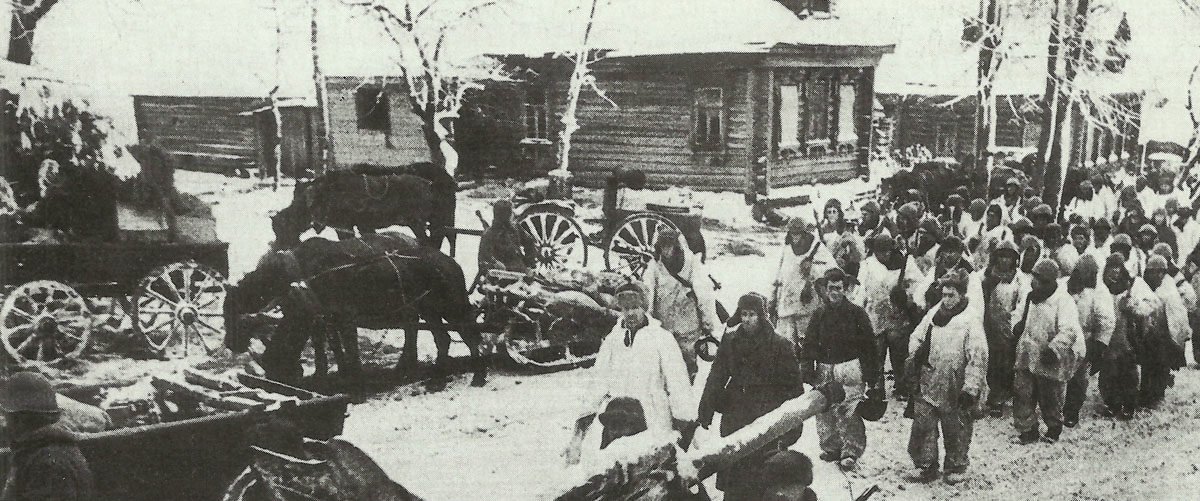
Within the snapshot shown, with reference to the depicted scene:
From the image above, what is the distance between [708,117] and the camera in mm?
6164

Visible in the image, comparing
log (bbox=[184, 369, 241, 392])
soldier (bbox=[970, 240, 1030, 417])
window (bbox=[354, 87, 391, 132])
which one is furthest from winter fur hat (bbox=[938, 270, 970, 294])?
log (bbox=[184, 369, 241, 392])

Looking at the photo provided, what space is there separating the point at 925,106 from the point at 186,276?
16984mm

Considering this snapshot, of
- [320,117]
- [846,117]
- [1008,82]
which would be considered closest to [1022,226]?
[846,117]

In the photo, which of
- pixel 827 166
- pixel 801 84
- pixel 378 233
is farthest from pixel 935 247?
pixel 378 233

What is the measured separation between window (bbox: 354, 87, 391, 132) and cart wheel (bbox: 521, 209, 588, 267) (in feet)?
3.56

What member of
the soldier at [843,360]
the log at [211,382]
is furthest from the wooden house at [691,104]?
the log at [211,382]

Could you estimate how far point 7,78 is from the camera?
155 inches

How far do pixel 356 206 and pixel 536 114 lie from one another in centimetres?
126

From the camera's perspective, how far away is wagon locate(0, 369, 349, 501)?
3.38 m

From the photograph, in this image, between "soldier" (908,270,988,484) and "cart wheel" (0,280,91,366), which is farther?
"soldier" (908,270,988,484)

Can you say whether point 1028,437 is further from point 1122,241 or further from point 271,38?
point 271,38

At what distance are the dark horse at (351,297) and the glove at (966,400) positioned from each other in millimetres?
2970

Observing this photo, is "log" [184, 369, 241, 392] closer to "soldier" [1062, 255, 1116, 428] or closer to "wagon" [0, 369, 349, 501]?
"wagon" [0, 369, 349, 501]

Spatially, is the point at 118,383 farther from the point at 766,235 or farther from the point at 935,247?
the point at 935,247
